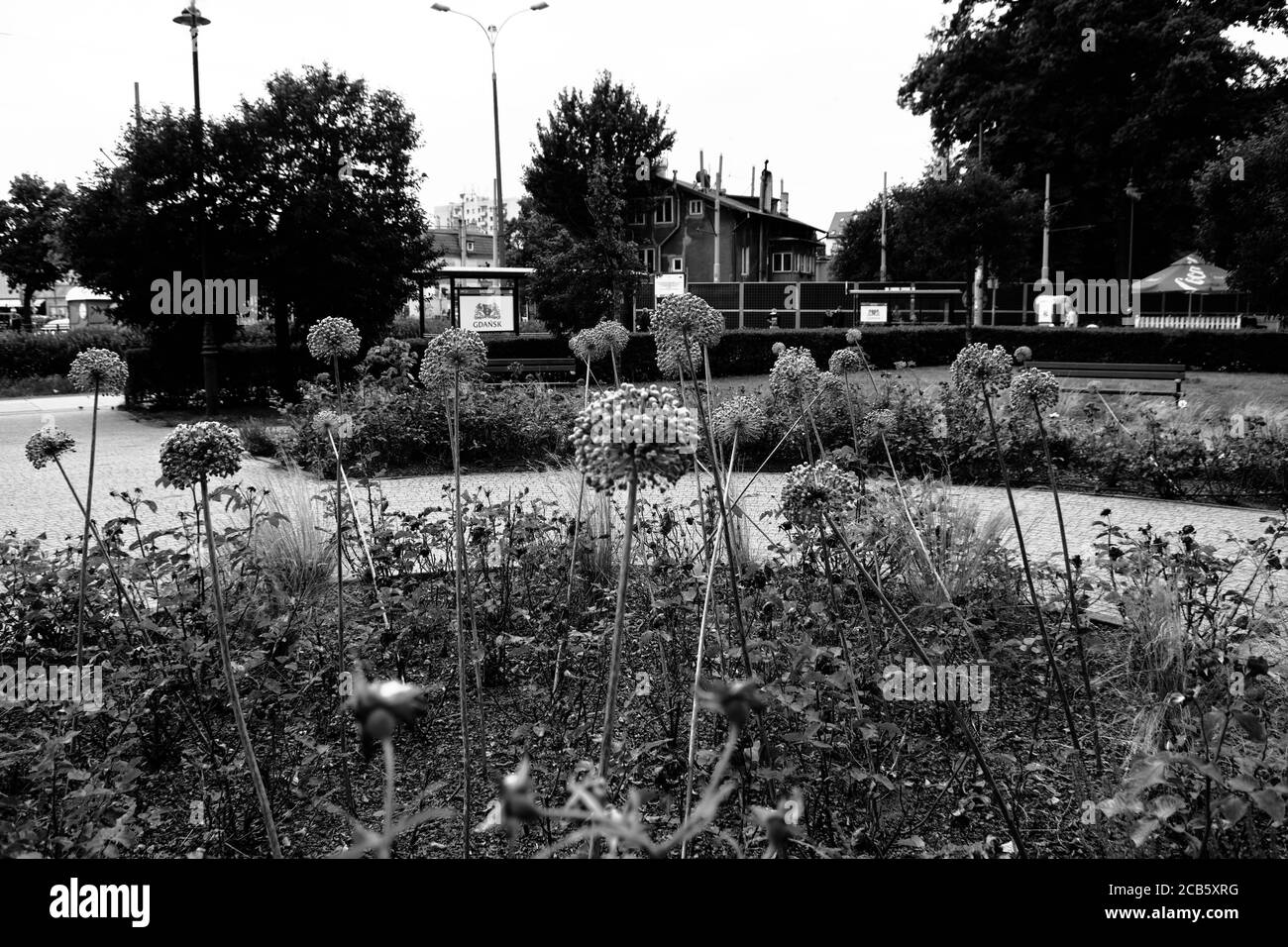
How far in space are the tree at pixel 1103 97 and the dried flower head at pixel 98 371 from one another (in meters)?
34.4

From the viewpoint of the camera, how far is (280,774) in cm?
304

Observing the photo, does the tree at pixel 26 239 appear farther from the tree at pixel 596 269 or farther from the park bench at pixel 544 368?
the park bench at pixel 544 368

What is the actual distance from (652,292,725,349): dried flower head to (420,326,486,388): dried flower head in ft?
1.81

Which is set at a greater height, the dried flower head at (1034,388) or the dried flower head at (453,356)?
the dried flower head at (453,356)

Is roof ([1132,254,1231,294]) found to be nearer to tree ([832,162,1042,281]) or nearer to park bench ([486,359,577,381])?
tree ([832,162,1042,281])

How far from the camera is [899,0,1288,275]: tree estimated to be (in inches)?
1352

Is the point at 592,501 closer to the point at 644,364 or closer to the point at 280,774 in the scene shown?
the point at 280,774

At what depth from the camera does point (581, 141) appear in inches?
1750

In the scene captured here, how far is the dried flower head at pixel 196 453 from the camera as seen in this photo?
7.72ft

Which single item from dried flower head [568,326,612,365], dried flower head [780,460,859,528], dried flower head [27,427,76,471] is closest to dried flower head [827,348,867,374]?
dried flower head [568,326,612,365]

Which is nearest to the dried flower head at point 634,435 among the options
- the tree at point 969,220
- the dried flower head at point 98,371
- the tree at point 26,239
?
the dried flower head at point 98,371

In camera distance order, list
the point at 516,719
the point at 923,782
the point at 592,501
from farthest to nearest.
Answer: the point at 592,501 → the point at 516,719 → the point at 923,782
